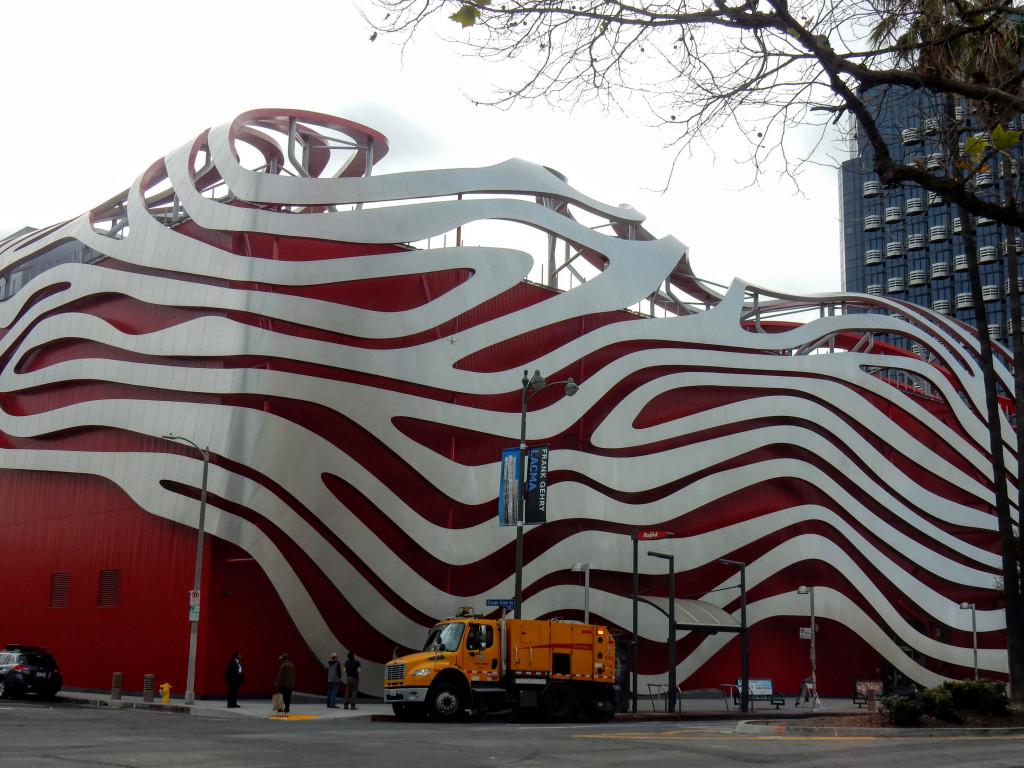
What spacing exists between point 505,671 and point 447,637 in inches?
69.8

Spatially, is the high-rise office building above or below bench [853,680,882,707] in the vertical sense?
above

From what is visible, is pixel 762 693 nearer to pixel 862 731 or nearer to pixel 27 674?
pixel 862 731

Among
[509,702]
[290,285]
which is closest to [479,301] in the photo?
[290,285]

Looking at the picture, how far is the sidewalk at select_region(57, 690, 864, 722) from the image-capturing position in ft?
97.0

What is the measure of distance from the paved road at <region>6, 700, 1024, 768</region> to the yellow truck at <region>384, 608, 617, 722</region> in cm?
268

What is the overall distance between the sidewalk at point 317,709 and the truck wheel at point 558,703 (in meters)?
2.54

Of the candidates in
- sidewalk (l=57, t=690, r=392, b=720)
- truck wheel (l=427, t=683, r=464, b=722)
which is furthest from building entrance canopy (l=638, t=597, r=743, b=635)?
truck wheel (l=427, t=683, r=464, b=722)

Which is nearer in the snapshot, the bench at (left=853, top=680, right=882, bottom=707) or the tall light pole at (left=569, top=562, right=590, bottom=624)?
the tall light pole at (left=569, top=562, right=590, bottom=624)

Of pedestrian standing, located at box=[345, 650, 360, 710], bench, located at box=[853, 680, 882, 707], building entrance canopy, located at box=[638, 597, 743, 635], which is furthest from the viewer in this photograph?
bench, located at box=[853, 680, 882, 707]

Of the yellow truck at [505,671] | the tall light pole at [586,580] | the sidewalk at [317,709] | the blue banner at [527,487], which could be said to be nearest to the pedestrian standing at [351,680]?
the sidewalk at [317,709]

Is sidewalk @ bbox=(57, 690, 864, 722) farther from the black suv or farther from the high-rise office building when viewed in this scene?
the high-rise office building

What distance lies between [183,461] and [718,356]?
23507 millimetres

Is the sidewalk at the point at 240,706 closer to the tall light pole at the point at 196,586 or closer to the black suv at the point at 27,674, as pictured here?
the tall light pole at the point at 196,586

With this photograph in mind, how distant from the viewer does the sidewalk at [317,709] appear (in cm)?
2956
